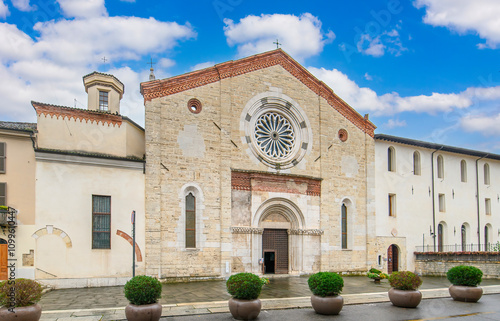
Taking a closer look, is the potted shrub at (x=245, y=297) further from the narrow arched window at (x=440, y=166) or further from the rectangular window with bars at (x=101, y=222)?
the narrow arched window at (x=440, y=166)

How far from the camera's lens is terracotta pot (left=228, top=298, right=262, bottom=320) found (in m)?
14.0

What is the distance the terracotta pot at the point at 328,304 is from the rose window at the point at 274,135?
13844 millimetres

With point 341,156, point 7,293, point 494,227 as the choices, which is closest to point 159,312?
point 7,293

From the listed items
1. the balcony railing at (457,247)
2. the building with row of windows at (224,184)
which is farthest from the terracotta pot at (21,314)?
the balcony railing at (457,247)

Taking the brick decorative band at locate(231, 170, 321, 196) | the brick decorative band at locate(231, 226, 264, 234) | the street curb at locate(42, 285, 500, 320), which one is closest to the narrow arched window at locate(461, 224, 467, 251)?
the brick decorative band at locate(231, 170, 321, 196)

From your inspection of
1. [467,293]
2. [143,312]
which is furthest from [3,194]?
[467,293]

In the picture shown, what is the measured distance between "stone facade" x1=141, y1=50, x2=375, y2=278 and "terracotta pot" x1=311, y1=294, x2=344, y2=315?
35.4ft

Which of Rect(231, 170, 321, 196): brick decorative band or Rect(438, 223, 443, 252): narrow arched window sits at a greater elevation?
Rect(231, 170, 321, 196): brick decorative band

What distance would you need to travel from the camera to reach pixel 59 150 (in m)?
22.0

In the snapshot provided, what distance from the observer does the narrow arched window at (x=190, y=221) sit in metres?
24.7

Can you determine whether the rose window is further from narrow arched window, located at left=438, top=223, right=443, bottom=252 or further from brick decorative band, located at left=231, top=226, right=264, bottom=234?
narrow arched window, located at left=438, top=223, right=443, bottom=252

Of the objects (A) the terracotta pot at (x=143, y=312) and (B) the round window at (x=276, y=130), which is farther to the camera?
(B) the round window at (x=276, y=130)

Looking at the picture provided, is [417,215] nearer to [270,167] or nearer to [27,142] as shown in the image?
[270,167]

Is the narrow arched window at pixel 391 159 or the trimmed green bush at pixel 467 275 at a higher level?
the narrow arched window at pixel 391 159
